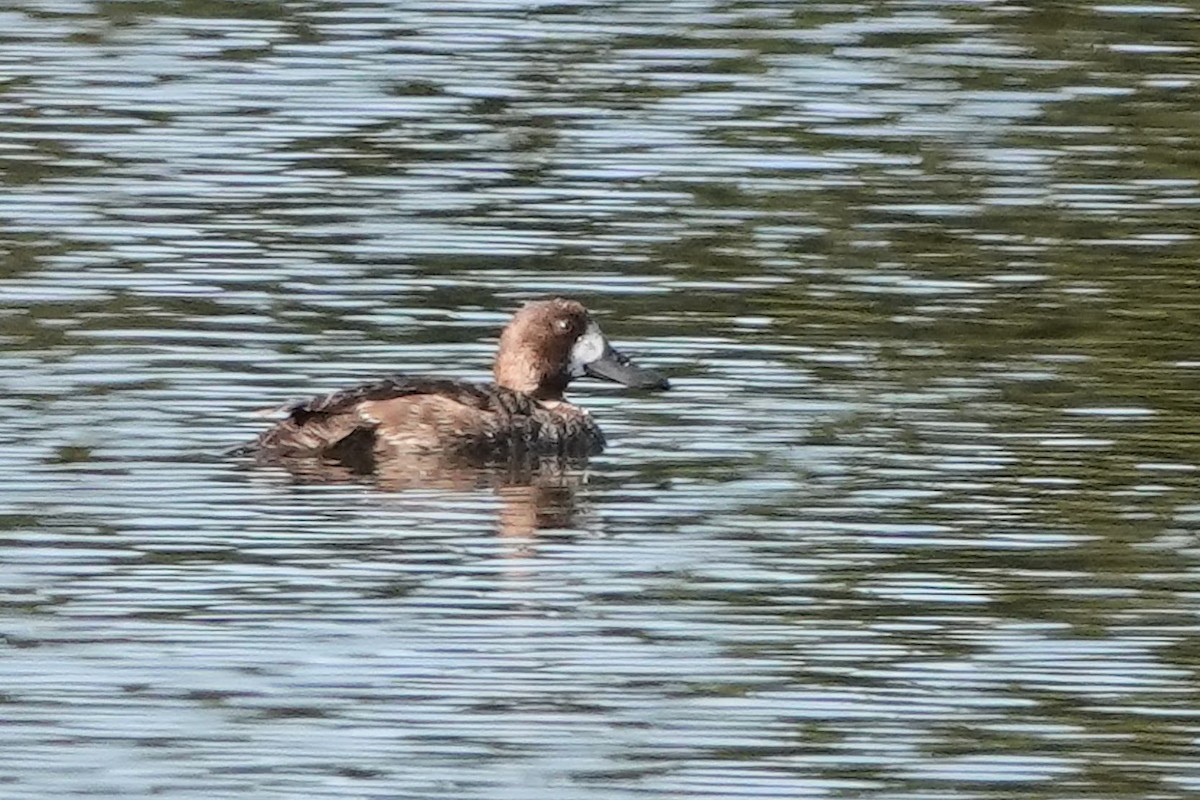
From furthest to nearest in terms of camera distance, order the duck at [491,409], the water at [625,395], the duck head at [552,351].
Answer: the duck head at [552,351] → the duck at [491,409] → the water at [625,395]

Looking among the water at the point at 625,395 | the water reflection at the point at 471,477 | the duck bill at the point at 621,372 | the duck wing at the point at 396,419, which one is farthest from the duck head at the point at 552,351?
the water reflection at the point at 471,477

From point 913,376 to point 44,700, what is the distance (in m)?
5.79

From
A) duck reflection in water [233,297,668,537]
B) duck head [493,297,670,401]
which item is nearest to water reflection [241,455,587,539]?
duck reflection in water [233,297,668,537]

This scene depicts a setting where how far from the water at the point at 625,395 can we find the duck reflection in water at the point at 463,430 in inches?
6.5

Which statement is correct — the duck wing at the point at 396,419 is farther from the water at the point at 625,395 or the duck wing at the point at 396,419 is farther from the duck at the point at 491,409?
the water at the point at 625,395

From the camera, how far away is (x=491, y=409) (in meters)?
15.2

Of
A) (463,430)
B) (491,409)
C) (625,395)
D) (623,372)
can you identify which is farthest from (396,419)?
(625,395)

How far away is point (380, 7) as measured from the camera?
26016 mm

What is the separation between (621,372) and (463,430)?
2.86 feet

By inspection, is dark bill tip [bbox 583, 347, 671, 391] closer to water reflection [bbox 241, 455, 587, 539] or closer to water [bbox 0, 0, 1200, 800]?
water [bbox 0, 0, 1200, 800]

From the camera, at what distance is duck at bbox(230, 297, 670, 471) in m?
14.6

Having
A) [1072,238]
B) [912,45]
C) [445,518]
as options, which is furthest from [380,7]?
[445,518]

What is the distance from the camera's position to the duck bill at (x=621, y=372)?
15570 millimetres

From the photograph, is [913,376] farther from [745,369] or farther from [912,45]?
[912,45]
